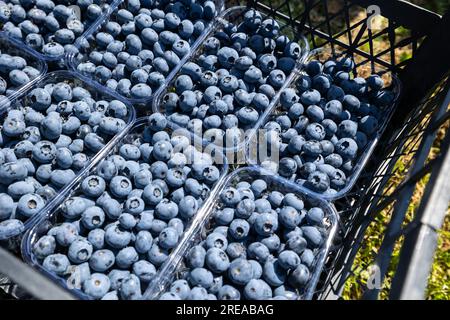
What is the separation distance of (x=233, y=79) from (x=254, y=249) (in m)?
0.62

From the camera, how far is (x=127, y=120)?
1.53 meters

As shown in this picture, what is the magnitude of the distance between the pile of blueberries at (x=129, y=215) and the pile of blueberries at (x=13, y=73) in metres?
0.44

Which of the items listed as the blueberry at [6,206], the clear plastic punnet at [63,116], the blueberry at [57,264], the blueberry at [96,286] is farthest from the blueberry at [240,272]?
the blueberry at [6,206]

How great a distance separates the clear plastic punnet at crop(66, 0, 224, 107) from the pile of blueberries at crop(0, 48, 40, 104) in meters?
0.14

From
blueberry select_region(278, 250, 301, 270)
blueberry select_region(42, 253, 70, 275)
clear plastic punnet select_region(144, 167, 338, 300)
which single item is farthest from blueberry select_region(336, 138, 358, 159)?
blueberry select_region(42, 253, 70, 275)

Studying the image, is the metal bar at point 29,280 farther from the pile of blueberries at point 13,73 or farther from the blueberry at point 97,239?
the pile of blueberries at point 13,73

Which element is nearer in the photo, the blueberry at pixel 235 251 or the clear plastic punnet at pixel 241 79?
the blueberry at pixel 235 251

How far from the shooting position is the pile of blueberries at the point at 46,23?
1631mm

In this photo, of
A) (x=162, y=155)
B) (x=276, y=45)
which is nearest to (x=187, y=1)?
(x=276, y=45)

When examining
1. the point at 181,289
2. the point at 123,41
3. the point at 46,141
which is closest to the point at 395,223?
the point at 181,289

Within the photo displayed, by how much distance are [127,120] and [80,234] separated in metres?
0.44

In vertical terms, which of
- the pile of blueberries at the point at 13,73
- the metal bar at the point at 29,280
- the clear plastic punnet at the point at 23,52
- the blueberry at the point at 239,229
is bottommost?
the metal bar at the point at 29,280

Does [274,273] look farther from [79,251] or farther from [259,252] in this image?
[79,251]

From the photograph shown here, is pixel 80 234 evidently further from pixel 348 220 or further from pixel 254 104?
pixel 348 220
